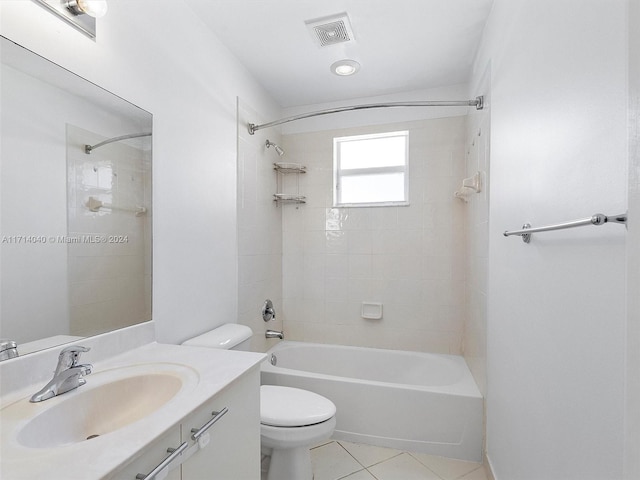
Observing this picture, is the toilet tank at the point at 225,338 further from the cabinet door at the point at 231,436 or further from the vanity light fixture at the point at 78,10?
the vanity light fixture at the point at 78,10

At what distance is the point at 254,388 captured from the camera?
1.19 m

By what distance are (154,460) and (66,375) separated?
45 centimetres

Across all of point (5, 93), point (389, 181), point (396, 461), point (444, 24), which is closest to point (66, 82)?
point (5, 93)

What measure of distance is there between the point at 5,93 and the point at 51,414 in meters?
0.92

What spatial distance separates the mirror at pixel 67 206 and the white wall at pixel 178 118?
0.07 m

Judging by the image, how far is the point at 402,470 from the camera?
1.81 metres

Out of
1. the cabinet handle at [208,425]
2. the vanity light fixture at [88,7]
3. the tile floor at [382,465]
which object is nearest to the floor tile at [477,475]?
the tile floor at [382,465]

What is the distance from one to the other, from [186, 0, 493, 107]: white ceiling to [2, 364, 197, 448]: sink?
1.81 m

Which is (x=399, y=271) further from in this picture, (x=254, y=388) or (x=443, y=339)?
(x=254, y=388)

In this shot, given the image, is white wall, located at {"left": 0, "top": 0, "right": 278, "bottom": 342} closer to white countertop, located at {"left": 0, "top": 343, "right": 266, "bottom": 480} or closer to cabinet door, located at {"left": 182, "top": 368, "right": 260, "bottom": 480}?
white countertop, located at {"left": 0, "top": 343, "right": 266, "bottom": 480}

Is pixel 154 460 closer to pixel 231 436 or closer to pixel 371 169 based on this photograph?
pixel 231 436

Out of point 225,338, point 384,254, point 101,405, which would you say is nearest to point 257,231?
point 225,338

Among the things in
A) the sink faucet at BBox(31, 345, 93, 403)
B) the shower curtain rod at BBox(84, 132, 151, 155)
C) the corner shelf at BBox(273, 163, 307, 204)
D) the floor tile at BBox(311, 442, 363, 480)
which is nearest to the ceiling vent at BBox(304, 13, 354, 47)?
the corner shelf at BBox(273, 163, 307, 204)

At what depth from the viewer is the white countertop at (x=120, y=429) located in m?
0.61
